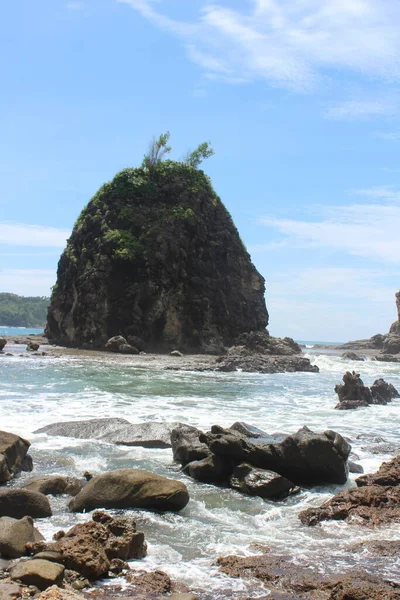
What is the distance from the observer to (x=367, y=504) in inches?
378

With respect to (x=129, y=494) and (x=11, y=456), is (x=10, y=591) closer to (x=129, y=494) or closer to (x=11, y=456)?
(x=129, y=494)

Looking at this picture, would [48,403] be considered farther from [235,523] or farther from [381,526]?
[381,526]

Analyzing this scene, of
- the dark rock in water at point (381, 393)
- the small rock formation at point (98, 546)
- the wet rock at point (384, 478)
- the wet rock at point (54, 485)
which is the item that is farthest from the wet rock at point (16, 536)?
the dark rock in water at point (381, 393)

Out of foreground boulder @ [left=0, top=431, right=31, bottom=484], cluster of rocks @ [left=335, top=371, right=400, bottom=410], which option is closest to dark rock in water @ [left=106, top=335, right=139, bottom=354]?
cluster of rocks @ [left=335, top=371, right=400, bottom=410]

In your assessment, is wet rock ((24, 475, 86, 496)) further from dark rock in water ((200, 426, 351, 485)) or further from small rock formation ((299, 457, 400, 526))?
small rock formation ((299, 457, 400, 526))

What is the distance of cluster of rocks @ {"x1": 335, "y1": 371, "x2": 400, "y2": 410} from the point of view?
21981mm

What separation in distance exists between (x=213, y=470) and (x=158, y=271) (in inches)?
1716

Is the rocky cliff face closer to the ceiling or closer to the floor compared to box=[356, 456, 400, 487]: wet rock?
closer to the ceiling

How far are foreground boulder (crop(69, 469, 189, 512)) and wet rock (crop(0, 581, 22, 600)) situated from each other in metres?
3.14

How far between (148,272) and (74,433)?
39.7 meters

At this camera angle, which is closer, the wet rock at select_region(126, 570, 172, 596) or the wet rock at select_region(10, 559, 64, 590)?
the wet rock at select_region(10, 559, 64, 590)

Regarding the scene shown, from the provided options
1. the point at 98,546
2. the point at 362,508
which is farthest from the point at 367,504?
the point at 98,546

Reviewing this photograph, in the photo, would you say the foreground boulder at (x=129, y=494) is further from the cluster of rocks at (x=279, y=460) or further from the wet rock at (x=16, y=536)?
the cluster of rocks at (x=279, y=460)

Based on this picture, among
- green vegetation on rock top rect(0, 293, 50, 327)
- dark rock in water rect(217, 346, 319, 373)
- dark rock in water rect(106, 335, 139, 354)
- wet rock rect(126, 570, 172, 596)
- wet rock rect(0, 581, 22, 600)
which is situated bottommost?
wet rock rect(126, 570, 172, 596)
